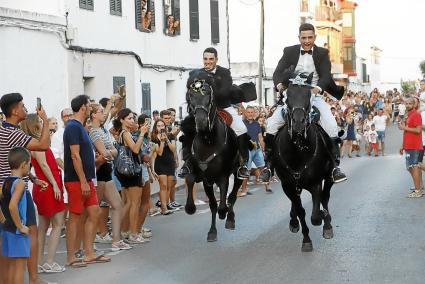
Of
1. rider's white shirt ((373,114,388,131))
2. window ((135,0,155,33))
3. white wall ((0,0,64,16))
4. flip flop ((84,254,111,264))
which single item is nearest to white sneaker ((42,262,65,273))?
flip flop ((84,254,111,264))

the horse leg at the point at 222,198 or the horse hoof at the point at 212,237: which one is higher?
the horse leg at the point at 222,198

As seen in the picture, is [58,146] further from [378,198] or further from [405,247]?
[378,198]

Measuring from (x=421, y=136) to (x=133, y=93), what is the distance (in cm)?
1140

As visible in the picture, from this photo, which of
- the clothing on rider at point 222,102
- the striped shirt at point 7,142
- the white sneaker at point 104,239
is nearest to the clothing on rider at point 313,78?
the clothing on rider at point 222,102

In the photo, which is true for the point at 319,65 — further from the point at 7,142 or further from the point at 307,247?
the point at 7,142

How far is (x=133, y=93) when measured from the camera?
27297 mm

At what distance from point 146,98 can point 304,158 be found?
1814 centimetres

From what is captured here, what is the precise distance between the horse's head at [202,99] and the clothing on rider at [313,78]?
2.60 ft

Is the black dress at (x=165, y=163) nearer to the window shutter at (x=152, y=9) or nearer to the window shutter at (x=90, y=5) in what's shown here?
the window shutter at (x=90, y=5)

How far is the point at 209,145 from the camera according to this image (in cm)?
1210

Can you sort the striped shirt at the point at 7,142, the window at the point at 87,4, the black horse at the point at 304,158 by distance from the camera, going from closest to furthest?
the striped shirt at the point at 7,142
the black horse at the point at 304,158
the window at the point at 87,4

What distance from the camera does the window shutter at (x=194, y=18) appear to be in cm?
3328

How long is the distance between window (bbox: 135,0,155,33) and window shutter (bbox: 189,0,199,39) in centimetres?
382

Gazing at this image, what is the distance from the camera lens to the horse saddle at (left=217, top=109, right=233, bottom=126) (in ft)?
41.2
